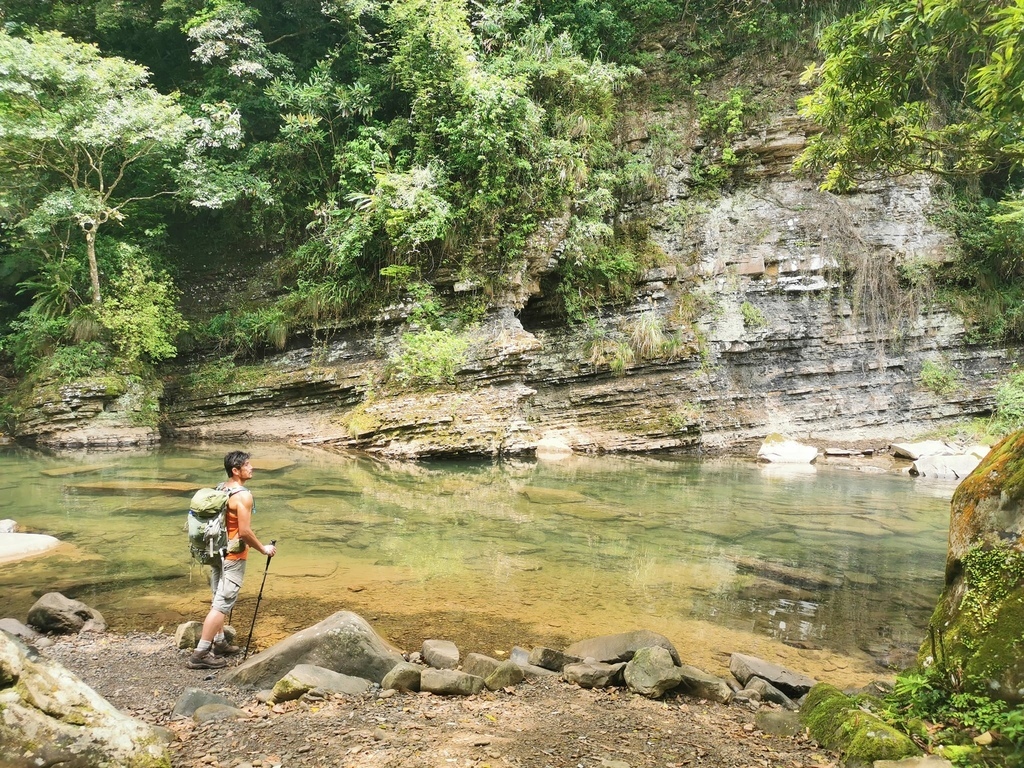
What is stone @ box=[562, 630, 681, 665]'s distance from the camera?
4070 mm

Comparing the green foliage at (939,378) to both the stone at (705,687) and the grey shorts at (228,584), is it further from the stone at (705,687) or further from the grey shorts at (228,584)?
the grey shorts at (228,584)

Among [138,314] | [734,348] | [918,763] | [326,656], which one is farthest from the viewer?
[734,348]

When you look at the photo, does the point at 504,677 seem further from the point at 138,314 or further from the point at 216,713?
the point at 138,314

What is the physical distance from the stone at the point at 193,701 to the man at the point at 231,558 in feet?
2.68

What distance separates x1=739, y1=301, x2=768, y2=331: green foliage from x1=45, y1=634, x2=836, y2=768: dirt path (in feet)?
47.1

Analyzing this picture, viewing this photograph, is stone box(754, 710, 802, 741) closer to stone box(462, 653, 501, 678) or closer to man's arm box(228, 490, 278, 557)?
A: stone box(462, 653, 501, 678)

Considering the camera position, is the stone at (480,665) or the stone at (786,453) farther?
the stone at (786,453)

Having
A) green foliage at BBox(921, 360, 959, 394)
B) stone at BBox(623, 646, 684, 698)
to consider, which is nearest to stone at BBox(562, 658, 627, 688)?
stone at BBox(623, 646, 684, 698)

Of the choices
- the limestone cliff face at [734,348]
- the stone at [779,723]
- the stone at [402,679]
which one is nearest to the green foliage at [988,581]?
the stone at [779,723]

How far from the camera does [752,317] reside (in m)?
16.3

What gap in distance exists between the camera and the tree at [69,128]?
13094 millimetres

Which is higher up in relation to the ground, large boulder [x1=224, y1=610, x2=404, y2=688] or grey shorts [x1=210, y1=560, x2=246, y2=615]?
grey shorts [x1=210, y1=560, x2=246, y2=615]

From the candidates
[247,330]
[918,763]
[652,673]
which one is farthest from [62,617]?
[247,330]

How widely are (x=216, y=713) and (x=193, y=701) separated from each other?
0.22m
